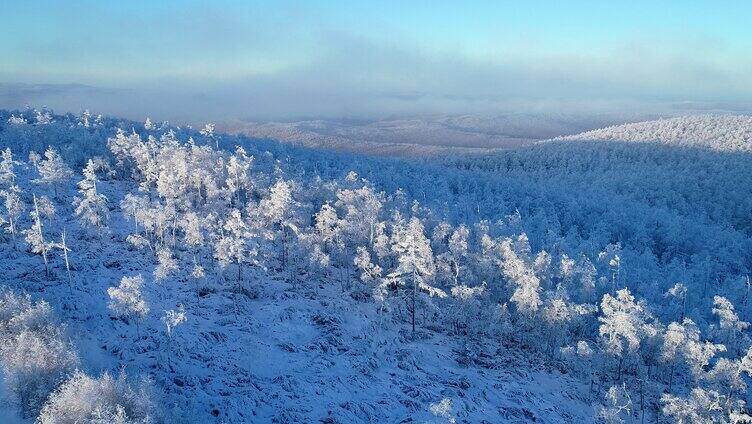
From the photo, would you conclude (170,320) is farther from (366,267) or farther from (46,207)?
(46,207)

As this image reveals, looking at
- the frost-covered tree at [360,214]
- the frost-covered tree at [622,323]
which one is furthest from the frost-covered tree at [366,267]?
the frost-covered tree at [622,323]

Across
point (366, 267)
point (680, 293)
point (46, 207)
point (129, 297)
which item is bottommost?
point (680, 293)

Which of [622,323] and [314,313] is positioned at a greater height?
[622,323]

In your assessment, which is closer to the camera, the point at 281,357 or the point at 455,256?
the point at 281,357

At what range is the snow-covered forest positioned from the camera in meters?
35.1

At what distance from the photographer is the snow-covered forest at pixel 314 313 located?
115 ft

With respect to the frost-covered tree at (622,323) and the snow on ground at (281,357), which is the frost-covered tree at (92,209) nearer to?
the snow on ground at (281,357)

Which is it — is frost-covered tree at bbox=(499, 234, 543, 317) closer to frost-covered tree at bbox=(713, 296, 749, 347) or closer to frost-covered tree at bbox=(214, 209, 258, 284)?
frost-covered tree at bbox=(713, 296, 749, 347)

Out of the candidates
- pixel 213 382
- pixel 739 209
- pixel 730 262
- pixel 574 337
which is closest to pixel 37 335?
pixel 213 382

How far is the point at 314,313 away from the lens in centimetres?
5203

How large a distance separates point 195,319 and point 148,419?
24.8 metres

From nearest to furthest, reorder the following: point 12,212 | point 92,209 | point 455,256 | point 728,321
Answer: point 728,321 → point 12,212 → point 92,209 → point 455,256

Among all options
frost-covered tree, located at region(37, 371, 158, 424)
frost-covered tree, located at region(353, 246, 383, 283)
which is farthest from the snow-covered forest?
frost-covered tree, located at region(353, 246, 383, 283)

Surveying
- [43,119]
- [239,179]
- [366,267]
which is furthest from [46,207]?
[43,119]
